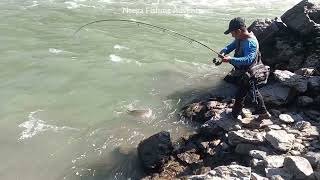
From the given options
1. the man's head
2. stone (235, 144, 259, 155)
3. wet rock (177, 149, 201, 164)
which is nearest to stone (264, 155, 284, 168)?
stone (235, 144, 259, 155)

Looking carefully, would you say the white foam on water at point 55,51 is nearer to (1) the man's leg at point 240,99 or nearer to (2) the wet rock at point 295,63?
(2) the wet rock at point 295,63

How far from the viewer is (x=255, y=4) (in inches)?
1111

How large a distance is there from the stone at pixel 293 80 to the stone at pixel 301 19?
2.55 metres

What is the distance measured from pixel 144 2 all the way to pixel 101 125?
17045 mm

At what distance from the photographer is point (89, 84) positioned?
13977mm

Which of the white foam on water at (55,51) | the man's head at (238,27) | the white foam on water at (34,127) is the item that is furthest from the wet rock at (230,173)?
the white foam on water at (55,51)

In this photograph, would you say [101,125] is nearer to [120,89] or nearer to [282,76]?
[120,89]

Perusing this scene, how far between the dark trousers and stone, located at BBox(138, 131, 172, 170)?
180cm

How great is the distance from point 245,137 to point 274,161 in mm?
1158

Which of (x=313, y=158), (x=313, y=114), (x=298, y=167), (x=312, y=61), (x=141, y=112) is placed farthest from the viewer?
(x=312, y=61)

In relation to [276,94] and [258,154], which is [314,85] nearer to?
[276,94]

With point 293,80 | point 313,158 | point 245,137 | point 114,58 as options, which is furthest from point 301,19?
point 313,158

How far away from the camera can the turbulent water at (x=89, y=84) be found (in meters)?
10.2

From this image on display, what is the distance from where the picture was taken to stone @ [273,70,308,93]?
36.2 feet
